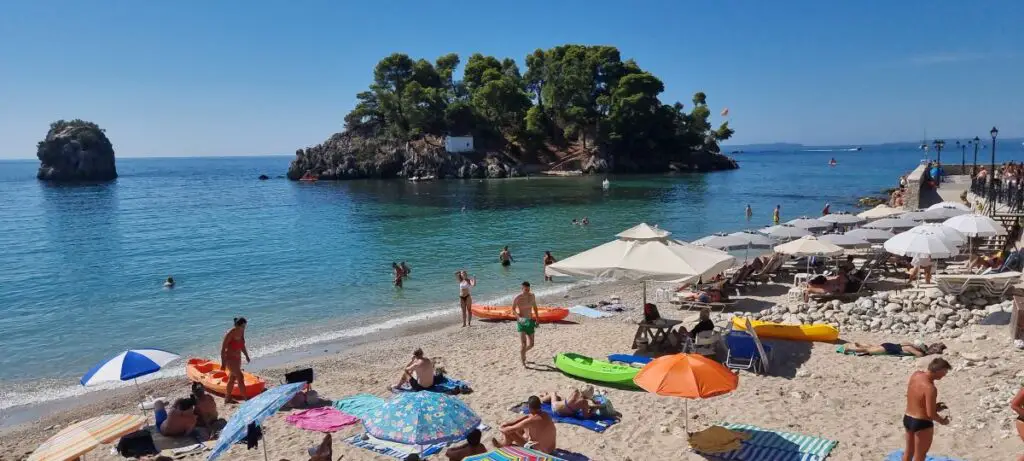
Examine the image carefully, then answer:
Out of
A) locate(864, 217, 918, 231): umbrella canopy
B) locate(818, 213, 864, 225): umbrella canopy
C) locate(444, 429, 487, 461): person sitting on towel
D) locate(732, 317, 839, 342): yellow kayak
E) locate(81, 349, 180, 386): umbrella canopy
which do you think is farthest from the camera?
locate(818, 213, 864, 225): umbrella canopy

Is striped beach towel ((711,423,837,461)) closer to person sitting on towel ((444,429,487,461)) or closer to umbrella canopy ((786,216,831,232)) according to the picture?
person sitting on towel ((444,429,487,461))

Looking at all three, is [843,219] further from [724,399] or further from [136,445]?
[136,445]

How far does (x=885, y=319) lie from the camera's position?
1209 cm

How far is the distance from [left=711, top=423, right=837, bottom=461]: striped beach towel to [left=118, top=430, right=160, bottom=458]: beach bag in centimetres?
702

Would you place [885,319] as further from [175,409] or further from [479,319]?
[175,409]

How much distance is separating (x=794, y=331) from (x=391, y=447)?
756 cm

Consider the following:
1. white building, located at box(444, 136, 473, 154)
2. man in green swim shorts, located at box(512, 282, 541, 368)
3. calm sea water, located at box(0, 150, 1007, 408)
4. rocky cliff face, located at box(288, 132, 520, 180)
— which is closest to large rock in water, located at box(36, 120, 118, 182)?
rocky cliff face, located at box(288, 132, 520, 180)

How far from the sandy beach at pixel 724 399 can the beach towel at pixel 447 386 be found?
9.2 inches

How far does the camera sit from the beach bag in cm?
823

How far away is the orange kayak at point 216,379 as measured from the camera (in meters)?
10.8

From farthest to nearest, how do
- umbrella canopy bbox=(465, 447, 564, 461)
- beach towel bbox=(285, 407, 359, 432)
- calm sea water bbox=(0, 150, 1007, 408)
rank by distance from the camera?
1. calm sea water bbox=(0, 150, 1007, 408)
2. beach towel bbox=(285, 407, 359, 432)
3. umbrella canopy bbox=(465, 447, 564, 461)

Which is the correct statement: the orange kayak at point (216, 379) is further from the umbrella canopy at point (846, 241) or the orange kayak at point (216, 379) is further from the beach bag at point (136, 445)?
the umbrella canopy at point (846, 241)

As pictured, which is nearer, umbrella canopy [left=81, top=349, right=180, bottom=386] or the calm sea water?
umbrella canopy [left=81, top=349, right=180, bottom=386]

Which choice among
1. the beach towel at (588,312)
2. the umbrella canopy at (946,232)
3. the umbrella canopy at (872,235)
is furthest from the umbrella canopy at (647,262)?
the umbrella canopy at (872,235)
